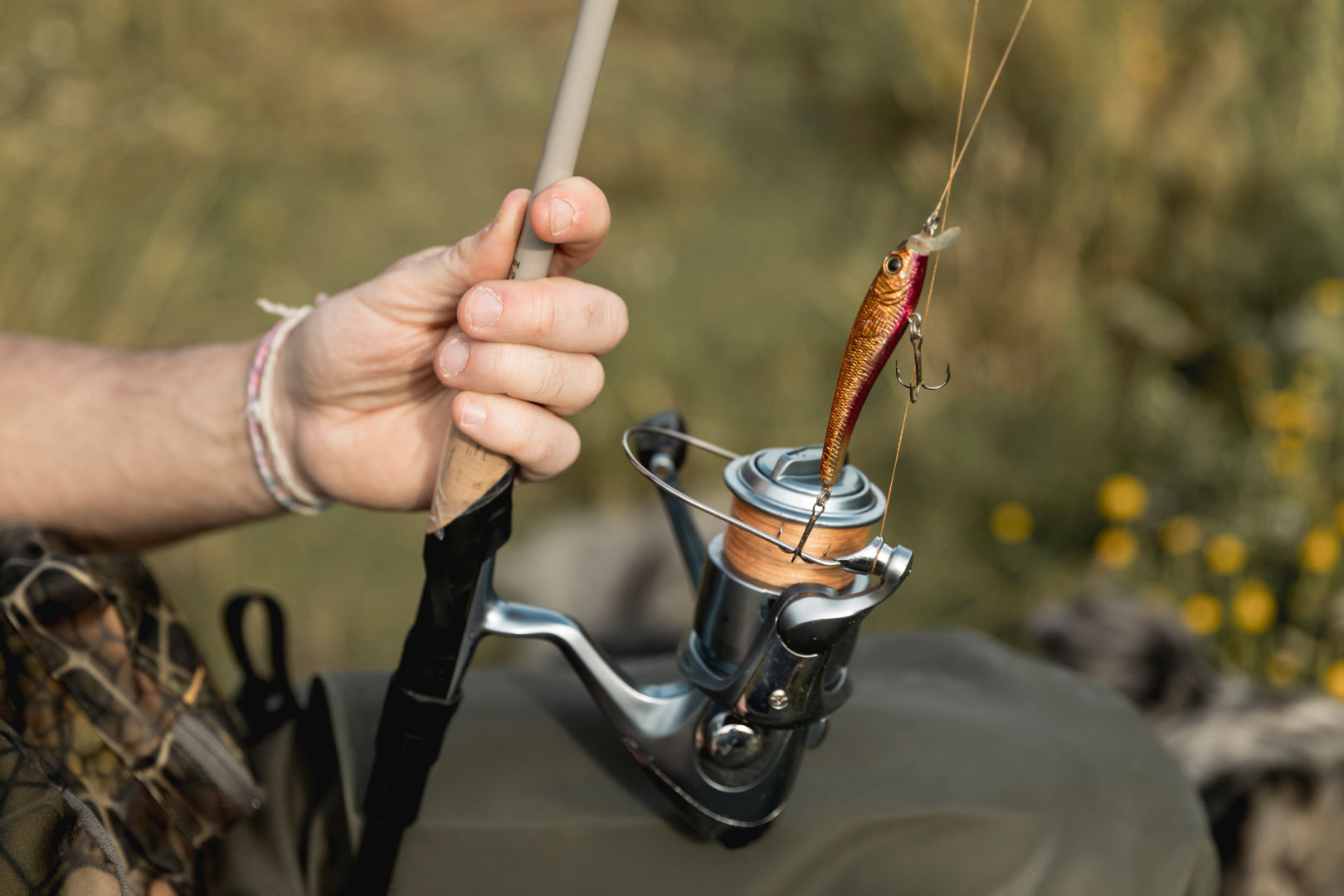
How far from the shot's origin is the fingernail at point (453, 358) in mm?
982

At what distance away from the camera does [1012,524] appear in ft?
8.86

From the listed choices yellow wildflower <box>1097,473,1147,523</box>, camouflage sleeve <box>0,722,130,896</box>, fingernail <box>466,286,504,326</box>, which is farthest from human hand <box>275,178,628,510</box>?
yellow wildflower <box>1097,473,1147,523</box>

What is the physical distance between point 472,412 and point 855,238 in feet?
11.3

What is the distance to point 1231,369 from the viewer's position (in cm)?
281

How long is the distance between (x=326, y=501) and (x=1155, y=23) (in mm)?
3260

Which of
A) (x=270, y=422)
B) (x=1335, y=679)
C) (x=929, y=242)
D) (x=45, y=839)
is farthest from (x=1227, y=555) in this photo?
(x=45, y=839)

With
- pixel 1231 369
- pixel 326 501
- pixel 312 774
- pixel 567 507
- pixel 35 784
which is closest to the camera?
pixel 35 784

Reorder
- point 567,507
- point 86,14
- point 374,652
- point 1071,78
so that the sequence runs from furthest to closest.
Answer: point 86,14 < point 1071,78 < point 567,507 < point 374,652

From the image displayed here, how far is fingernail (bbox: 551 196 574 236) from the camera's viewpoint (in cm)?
88

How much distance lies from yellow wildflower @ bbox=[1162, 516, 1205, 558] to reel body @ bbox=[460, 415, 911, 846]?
62.4 inches

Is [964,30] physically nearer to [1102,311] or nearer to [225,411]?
[1102,311]

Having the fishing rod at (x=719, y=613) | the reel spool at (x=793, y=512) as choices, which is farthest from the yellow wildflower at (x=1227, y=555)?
the reel spool at (x=793, y=512)

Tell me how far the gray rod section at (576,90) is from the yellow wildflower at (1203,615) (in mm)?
1803

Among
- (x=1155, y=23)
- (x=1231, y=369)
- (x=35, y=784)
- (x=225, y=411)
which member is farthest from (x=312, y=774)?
(x=1155, y=23)
